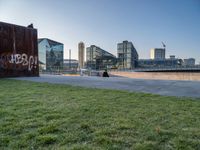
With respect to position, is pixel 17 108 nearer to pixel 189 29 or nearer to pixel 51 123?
pixel 51 123

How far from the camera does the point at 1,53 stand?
554 inches

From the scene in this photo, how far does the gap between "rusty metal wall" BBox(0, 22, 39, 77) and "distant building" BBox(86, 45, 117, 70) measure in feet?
151

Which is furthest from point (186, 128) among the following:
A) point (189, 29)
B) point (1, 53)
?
point (189, 29)

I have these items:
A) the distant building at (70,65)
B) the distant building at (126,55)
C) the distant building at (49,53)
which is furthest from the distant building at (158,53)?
the distant building at (49,53)

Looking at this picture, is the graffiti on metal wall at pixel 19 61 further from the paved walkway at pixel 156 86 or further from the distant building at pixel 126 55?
the distant building at pixel 126 55

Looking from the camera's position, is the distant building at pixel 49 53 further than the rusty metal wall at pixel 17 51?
Yes

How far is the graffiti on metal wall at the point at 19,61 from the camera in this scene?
14.2 m

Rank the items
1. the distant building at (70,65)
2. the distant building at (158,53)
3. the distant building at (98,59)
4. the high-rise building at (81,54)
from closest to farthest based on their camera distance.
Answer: the distant building at (70,65) < the high-rise building at (81,54) < the distant building at (98,59) < the distant building at (158,53)

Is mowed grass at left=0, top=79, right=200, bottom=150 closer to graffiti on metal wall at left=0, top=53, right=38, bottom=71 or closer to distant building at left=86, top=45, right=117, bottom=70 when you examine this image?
graffiti on metal wall at left=0, top=53, right=38, bottom=71

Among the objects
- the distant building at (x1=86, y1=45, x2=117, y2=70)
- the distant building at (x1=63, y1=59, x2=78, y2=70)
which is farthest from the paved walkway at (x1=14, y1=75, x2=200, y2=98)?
the distant building at (x1=86, y1=45, x2=117, y2=70)

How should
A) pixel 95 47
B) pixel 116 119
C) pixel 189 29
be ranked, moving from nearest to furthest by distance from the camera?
pixel 116 119 < pixel 189 29 < pixel 95 47

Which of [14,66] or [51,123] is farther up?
[14,66]

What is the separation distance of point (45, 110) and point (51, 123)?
93cm

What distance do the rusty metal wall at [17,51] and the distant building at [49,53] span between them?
983 inches
